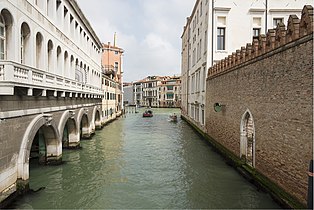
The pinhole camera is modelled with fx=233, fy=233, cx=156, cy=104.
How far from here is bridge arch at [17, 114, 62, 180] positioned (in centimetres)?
739

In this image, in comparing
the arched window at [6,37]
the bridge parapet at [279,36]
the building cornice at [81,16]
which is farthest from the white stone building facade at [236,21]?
the arched window at [6,37]

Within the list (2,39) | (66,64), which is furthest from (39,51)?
(66,64)

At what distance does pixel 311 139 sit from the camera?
220 inches

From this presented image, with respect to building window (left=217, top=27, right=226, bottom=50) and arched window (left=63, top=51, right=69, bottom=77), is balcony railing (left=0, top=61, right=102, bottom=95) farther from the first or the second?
building window (left=217, top=27, right=226, bottom=50)

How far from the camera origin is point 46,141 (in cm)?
1066

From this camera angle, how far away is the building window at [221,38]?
18328mm

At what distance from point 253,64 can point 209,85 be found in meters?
7.91

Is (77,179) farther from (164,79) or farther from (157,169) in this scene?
(164,79)

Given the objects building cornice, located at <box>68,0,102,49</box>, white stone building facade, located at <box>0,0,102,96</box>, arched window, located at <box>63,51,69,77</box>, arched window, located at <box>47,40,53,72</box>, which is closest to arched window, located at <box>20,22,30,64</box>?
white stone building facade, located at <box>0,0,102,96</box>

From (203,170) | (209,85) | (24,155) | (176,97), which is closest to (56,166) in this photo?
(24,155)

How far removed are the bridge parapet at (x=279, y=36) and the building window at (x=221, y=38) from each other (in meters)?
6.46

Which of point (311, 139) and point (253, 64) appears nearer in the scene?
point (311, 139)

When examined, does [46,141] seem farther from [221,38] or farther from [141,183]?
[221,38]

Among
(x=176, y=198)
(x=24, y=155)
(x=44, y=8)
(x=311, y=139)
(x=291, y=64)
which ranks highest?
(x=44, y=8)
